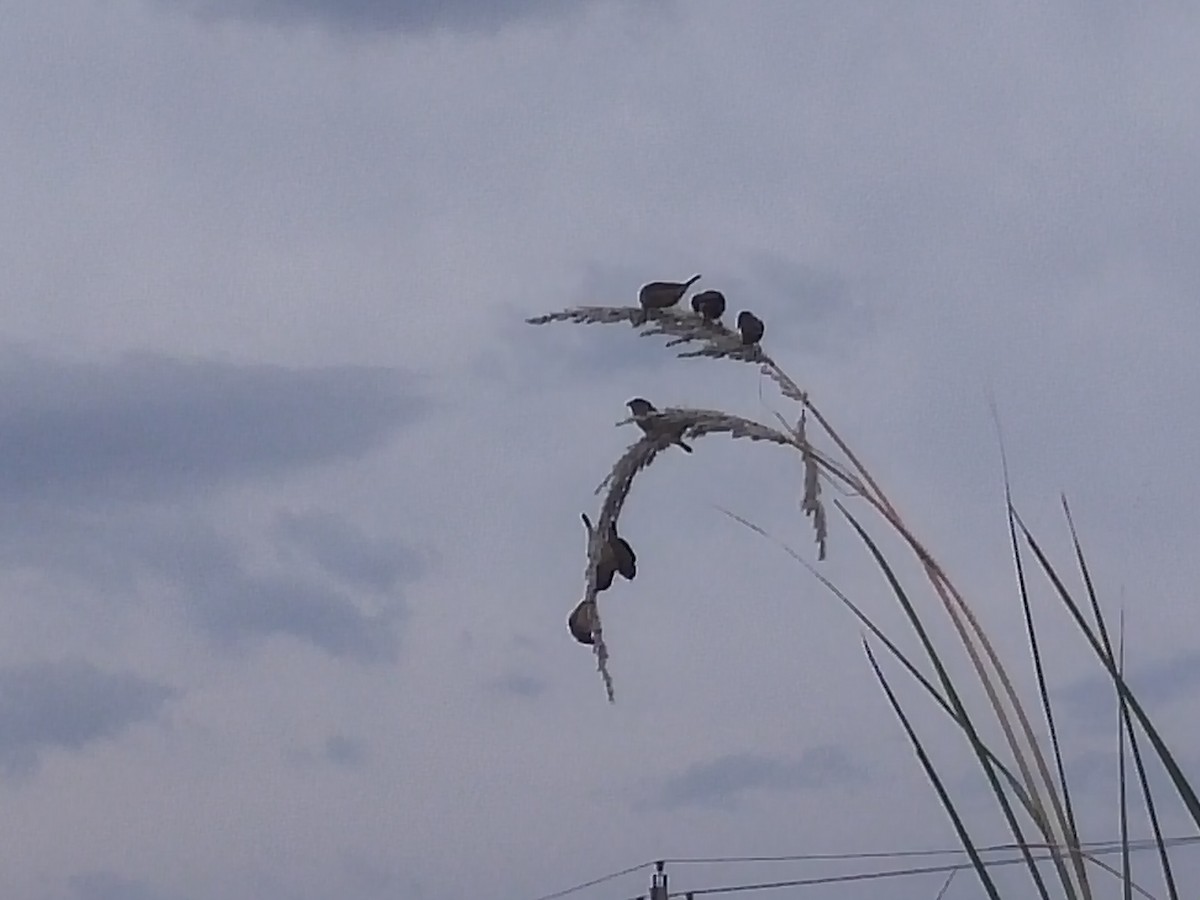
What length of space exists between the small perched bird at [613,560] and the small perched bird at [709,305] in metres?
0.29

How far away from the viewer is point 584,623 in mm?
2637

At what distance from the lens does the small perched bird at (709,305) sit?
2604 millimetres

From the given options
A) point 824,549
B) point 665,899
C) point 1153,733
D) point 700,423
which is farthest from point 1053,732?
point 665,899

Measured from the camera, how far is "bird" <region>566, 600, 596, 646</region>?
2.62 metres

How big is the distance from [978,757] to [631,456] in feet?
1.80

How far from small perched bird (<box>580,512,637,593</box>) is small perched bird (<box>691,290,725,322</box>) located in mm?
288

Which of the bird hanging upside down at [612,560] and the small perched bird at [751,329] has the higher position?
the small perched bird at [751,329]

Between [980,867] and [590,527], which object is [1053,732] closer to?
[980,867]

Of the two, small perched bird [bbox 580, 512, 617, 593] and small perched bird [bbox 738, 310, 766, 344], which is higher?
small perched bird [bbox 738, 310, 766, 344]

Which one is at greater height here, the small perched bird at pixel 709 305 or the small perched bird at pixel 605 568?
the small perched bird at pixel 709 305

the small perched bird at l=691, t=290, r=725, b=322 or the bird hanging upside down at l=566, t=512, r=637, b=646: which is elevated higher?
the small perched bird at l=691, t=290, r=725, b=322

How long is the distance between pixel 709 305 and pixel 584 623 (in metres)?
0.43

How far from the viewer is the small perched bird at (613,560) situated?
2.55m

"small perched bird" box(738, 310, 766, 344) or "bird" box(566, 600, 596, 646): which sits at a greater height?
"small perched bird" box(738, 310, 766, 344)
